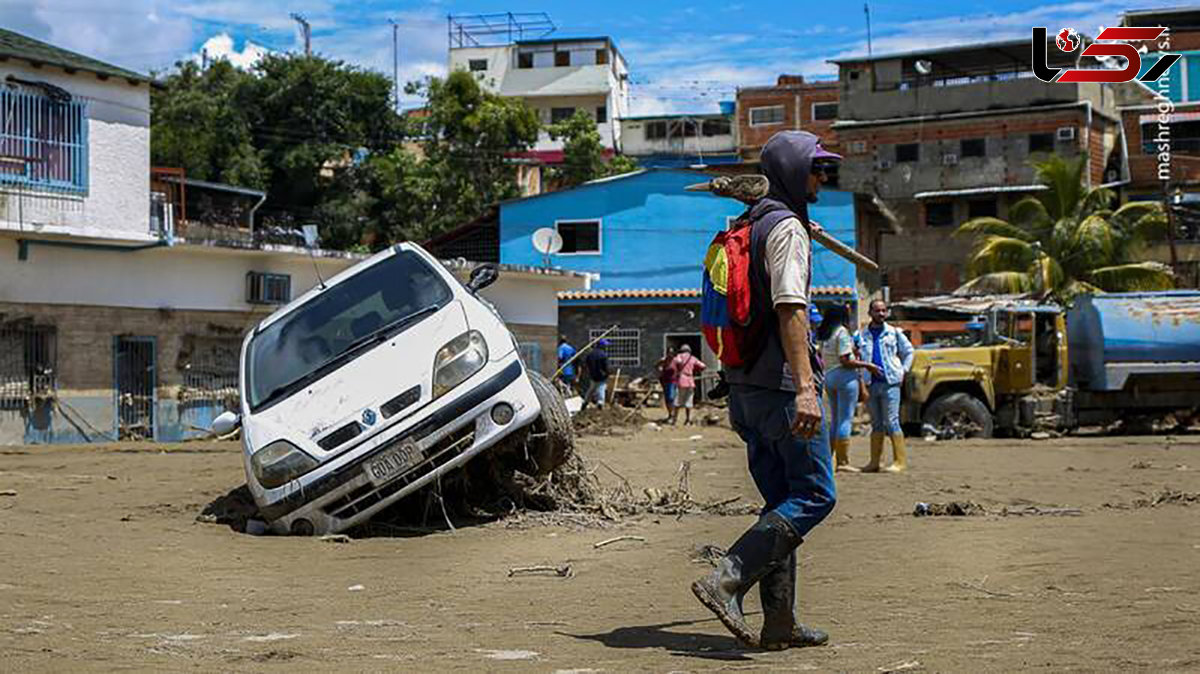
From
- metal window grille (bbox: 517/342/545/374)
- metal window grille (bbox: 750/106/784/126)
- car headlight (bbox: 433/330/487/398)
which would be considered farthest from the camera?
metal window grille (bbox: 750/106/784/126)

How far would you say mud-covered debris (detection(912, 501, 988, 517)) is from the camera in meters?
9.84

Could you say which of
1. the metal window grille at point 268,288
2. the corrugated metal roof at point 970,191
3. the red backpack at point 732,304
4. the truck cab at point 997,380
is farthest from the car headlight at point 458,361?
the corrugated metal roof at point 970,191

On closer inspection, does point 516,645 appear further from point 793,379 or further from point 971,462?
point 971,462

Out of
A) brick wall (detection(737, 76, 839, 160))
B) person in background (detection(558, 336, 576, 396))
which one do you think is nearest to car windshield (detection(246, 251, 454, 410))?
person in background (detection(558, 336, 576, 396))

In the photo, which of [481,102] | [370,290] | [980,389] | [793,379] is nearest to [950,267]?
[481,102]

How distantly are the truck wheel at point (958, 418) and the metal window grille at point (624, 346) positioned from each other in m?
17.1

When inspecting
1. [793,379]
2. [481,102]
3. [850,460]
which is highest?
[481,102]

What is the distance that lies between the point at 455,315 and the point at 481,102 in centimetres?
4179

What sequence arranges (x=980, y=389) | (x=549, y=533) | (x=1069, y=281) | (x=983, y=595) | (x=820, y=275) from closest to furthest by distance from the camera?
(x=983, y=595) → (x=549, y=533) → (x=980, y=389) → (x=1069, y=281) → (x=820, y=275)

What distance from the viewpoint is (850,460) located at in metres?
17.0

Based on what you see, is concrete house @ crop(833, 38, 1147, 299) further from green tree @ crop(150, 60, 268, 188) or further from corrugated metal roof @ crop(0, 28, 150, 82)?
corrugated metal roof @ crop(0, 28, 150, 82)

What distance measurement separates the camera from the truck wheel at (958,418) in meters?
21.5

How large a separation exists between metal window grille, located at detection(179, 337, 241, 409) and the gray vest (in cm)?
1952

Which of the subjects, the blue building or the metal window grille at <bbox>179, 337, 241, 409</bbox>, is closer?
the metal window grille at <bbox>179, 337, 241, 409</bbox>
